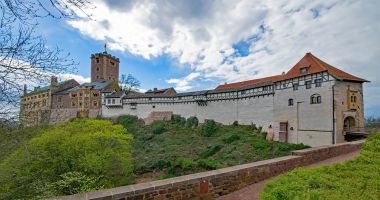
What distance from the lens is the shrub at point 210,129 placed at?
2974 cm

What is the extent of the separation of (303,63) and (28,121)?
2252 cm

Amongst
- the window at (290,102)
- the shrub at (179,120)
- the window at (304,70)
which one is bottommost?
the shrub at (179,120)

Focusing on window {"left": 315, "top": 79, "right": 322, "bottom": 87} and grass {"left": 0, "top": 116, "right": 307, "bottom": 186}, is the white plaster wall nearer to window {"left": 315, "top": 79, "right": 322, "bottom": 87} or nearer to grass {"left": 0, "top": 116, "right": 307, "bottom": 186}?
window {"left": 315, "top": 79, "right": 322, "bottom": 87}

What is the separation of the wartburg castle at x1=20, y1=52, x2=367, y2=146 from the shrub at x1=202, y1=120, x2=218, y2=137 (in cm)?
195

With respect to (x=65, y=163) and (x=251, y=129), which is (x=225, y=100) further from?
(x=65, y=163)

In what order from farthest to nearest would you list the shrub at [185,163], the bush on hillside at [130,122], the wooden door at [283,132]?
the bush on hillside at [130,122], the wooden door at [283,132], the shrub at [185,163]

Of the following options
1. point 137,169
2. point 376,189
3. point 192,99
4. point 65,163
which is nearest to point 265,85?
point 192,99

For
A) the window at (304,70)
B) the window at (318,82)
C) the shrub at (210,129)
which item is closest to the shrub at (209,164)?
the shrub at (210,129)

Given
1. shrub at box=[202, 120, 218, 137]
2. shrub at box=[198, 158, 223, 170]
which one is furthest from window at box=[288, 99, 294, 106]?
shrub at box=[202, 120, 218, 137]

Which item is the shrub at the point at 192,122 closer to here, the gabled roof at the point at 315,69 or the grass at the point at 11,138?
the gabled roof at the point at 315,69

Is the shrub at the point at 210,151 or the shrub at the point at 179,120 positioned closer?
the shrub at the point at 210,151

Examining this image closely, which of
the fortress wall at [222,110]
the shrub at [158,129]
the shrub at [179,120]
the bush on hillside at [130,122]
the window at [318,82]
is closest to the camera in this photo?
the window at [318,82]

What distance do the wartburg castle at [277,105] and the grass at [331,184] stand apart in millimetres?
3789

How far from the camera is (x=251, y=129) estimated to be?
27422 millimetres
